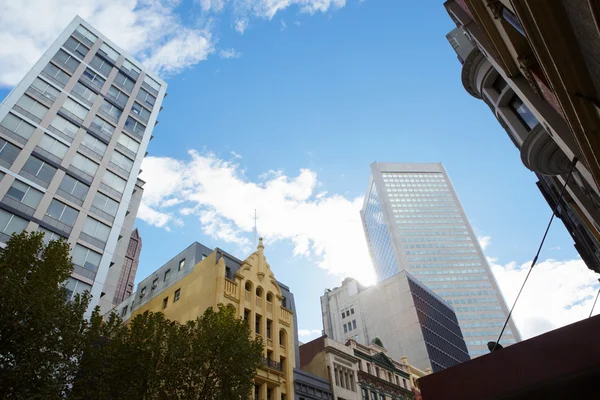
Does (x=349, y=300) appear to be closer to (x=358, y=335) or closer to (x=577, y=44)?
(x=358, y=335)

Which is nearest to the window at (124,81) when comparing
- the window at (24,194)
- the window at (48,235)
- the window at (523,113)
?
the window at (24,194)

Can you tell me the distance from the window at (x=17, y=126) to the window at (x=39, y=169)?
8.82 feet

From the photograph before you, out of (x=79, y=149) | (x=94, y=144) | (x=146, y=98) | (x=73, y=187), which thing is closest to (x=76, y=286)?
(x=73, y=187)

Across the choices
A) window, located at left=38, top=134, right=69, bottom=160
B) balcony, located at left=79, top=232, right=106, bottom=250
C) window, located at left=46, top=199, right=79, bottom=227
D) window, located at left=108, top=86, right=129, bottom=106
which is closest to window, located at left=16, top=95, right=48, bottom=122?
window, located at left=38, top=134, right=69, bottom=160

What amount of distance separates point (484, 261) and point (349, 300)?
94224mm

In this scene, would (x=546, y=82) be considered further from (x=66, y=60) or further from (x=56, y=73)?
(x=66, y=60)

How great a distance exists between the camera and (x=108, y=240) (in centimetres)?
3750

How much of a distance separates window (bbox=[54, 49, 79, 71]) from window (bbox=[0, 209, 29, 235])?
70.7 feet

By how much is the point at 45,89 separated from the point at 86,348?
34.5 m

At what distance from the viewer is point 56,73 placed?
4338 centimetres

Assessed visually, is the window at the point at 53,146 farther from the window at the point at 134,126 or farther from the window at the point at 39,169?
the window at the point at 134,126

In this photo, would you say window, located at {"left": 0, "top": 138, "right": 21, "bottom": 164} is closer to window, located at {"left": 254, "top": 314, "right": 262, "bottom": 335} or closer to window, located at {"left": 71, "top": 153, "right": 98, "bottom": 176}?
window, located at {"left": 71, "top": 153, "right": 98, "bottom": 176}

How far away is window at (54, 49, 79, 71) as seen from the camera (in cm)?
4485

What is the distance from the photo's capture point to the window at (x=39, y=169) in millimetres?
34906
